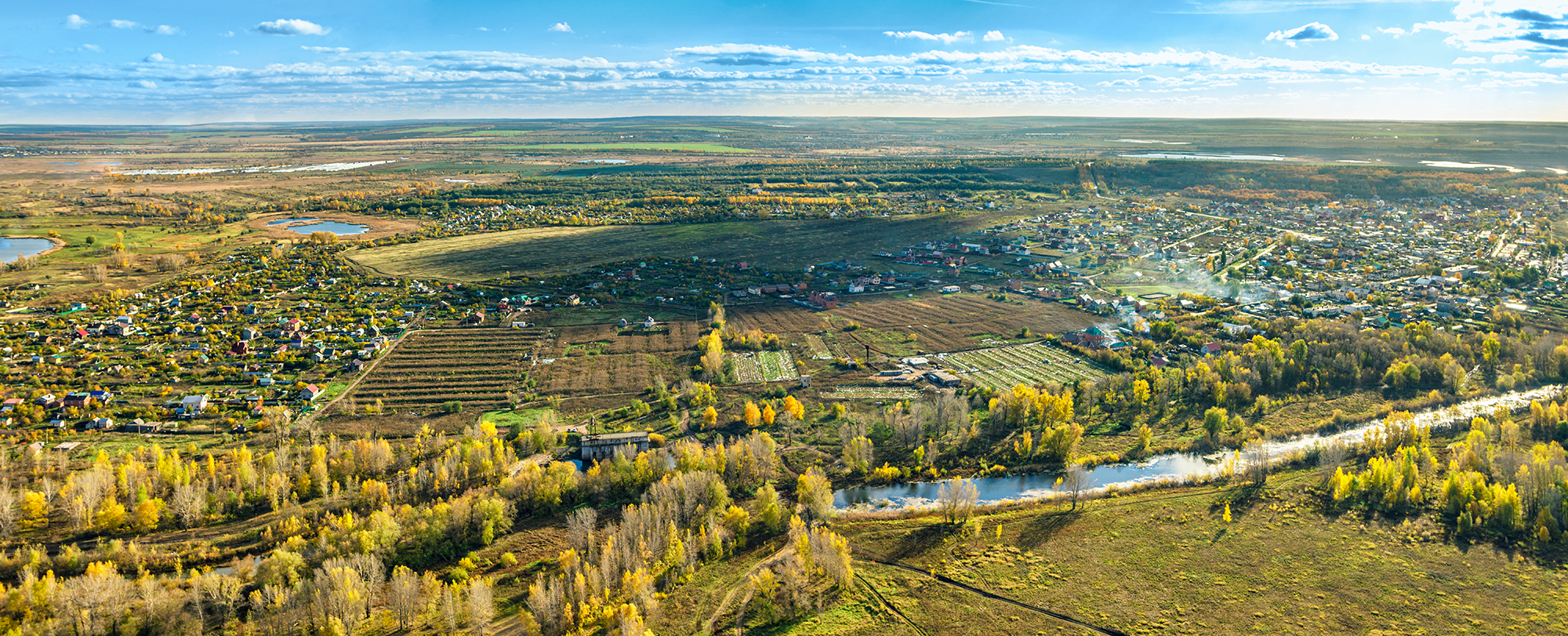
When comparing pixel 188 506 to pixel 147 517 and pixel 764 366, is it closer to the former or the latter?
pixel 147 517

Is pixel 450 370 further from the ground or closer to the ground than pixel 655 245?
closer to the ground

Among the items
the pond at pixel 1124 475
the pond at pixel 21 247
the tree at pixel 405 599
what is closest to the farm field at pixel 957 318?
the pond at pixel 1124 475

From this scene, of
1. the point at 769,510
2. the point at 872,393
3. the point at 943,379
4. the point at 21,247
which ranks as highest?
the point at 21,247

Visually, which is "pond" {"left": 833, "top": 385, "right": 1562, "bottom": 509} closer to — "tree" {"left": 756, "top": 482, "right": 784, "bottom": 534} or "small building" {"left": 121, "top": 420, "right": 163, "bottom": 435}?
"tree" {"left": 756, "top": 482, "right": 784, "bottom": 534}

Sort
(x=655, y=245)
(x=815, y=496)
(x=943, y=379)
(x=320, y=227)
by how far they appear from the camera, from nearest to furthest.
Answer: (x=815, y=496) < (x=943, y=379) < (x=655, y=245) < (x=320, y=227)

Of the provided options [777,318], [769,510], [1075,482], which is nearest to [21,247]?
[777,318]

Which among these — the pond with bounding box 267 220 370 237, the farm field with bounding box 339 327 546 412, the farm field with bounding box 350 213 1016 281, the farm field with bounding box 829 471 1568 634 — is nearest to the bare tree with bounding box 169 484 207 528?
the farm field with bounding box 339 327 546 412

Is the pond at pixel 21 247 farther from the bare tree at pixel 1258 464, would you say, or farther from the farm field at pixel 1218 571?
the bare tree at pixel 1258 464

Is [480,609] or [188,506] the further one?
[188,506]
